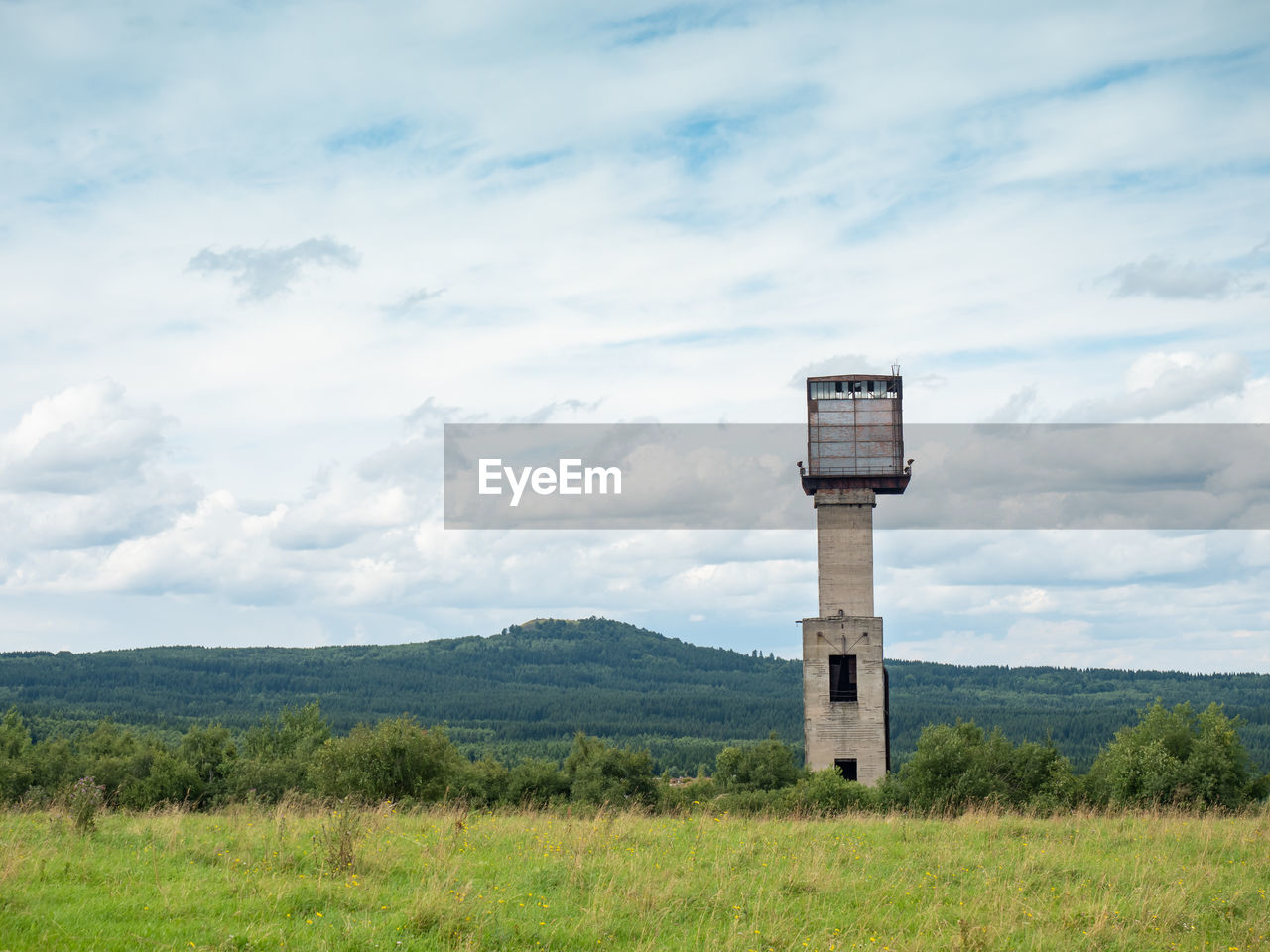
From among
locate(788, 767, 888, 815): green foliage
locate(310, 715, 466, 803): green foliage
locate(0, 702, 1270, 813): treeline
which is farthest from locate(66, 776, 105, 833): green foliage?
locate(788, 767, 888, 815): green foliage

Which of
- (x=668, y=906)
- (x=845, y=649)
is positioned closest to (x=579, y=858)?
(x=668, y=906)

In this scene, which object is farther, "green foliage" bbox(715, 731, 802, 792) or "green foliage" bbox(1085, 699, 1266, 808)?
"green foliage" bbox(715, 731, 802, 792)

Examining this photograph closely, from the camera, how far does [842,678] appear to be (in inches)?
2167

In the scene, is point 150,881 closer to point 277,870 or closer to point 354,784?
point 277,870

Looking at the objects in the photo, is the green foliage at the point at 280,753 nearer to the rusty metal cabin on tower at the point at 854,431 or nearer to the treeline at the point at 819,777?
the treeline at the point at 819,777

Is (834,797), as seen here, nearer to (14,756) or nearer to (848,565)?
(848,565)

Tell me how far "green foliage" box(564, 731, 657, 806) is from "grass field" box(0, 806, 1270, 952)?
25.6 meters

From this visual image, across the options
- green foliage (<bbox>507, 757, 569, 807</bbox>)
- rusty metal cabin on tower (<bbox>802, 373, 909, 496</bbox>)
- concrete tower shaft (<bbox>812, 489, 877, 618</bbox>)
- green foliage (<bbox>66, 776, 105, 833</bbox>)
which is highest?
rusty metal cabin on tower (<bbox>802, 373, 909, 496</bbox>)

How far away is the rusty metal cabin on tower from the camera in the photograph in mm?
56250

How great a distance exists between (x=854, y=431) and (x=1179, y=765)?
94.1ft

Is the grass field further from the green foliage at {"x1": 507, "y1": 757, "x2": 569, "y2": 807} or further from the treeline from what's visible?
the green foliage at {"x1": 507, "y1": 757, "x2": 569, "y2": 807}

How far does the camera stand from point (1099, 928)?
11.3m

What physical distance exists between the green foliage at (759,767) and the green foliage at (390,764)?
1855 centimetres

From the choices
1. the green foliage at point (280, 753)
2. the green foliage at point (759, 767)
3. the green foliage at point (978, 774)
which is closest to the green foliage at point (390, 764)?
the green foliage at point (978, 774)
